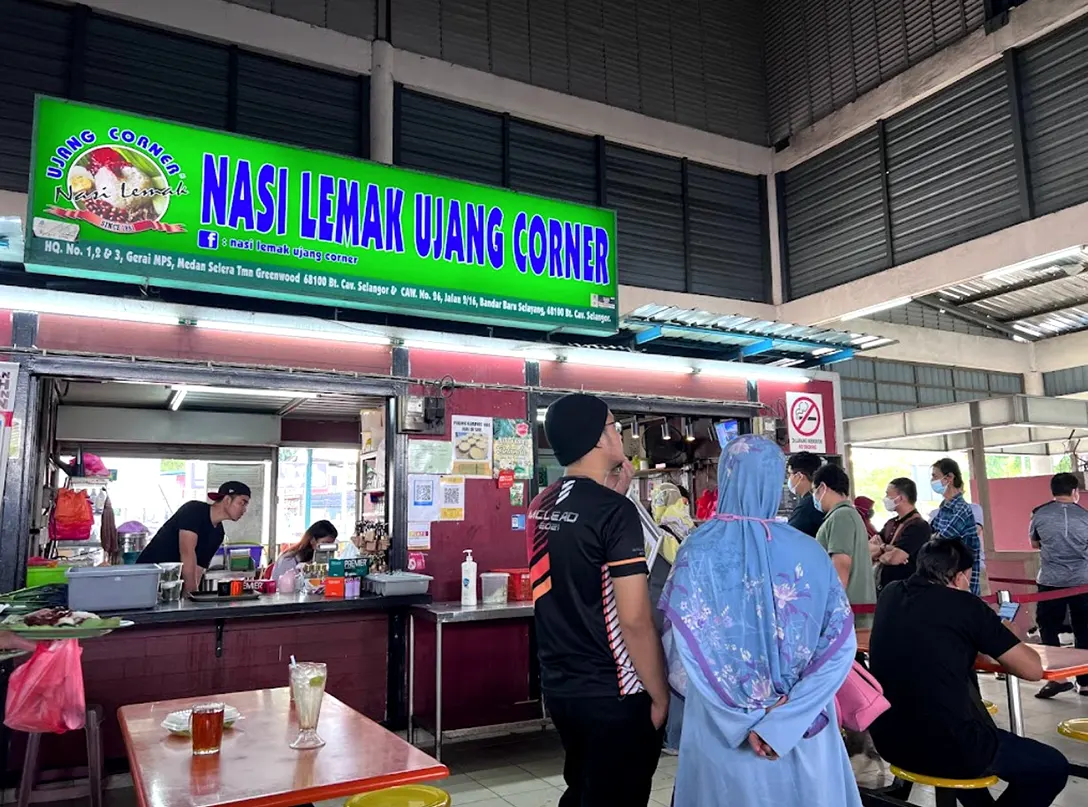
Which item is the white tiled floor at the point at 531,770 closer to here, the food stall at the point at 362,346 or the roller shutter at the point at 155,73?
the food stall at the point at 362,346

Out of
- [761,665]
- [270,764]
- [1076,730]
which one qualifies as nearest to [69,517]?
[270,764]

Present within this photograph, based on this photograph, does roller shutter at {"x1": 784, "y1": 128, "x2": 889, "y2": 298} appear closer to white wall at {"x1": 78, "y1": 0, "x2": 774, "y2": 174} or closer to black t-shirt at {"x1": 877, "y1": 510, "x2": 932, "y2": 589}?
white wall at {"x1": 78, "y1": 0, "x2": 774, "y2": 174}

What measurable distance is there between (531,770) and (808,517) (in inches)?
94.3

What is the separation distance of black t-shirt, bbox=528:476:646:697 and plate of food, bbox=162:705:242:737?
1.11 m

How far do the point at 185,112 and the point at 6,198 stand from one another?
1480 mm

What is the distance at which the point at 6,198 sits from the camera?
5598 mm

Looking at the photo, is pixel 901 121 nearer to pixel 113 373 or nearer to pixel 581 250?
pixel 581 250

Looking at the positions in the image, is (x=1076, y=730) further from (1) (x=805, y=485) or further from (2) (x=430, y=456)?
(2) (x=430, y=456)

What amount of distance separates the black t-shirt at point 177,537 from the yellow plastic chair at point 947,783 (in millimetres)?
4348

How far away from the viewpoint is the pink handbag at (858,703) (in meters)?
2.38

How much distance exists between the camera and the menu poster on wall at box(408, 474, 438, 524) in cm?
575

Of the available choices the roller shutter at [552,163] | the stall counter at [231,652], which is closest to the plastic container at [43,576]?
the stall counter at [231,652]

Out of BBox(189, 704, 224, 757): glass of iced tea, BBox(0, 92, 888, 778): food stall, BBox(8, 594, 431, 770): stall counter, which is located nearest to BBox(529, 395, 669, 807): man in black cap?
BBox(189, 704, 224, 757): glass of iced tea

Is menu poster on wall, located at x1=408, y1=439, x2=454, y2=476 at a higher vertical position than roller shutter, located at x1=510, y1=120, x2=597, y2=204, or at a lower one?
lower
